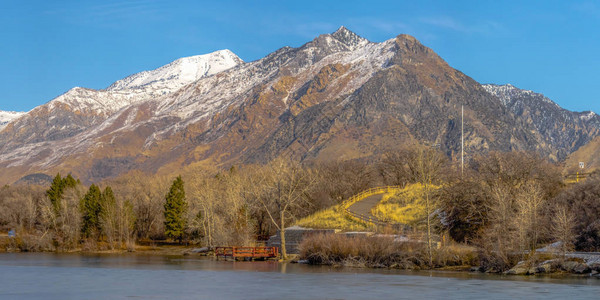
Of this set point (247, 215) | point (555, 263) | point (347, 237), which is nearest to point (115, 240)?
point (247, 215)

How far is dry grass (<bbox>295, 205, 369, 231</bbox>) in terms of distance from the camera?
7297cm

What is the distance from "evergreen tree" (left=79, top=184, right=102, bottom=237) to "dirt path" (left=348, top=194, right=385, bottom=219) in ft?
144

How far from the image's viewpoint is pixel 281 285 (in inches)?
1756

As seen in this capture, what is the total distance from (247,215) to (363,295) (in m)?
53.7

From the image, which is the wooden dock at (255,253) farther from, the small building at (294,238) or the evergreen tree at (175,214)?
the evergreen tree at (175,214)

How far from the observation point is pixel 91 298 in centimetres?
A: 3750

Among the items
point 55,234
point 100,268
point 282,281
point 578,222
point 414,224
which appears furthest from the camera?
point 55,234

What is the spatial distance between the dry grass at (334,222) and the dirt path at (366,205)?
2091mm

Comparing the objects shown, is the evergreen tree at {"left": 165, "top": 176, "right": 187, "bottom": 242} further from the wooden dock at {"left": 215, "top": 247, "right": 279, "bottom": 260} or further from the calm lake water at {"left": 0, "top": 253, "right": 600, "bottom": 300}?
the calm lake water at {"left": 0, "top": 253, "right": 600, "bottom": 300}

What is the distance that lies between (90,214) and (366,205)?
47.3 meters

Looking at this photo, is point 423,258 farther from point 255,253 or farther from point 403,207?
point 403,207

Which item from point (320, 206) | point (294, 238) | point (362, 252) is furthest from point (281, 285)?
point (320, 206)

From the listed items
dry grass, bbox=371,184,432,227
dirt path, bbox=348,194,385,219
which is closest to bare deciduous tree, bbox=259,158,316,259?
dirt path, bbox=348,194,385,219

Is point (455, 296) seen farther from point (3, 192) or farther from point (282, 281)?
point (3, 192)
